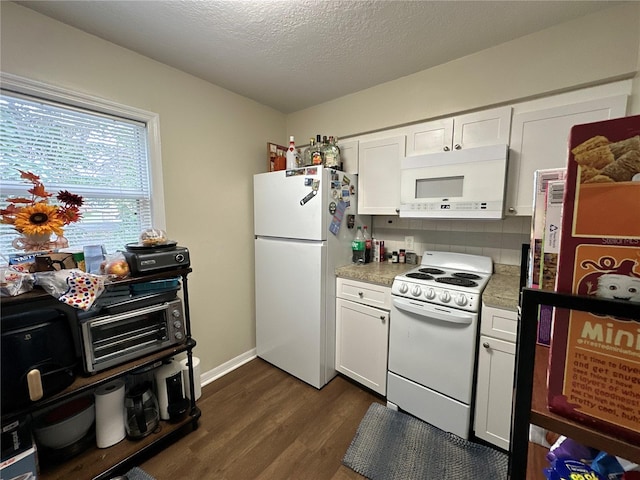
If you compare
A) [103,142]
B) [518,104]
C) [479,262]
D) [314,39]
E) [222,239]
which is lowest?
[479,262]

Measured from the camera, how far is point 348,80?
2115mm

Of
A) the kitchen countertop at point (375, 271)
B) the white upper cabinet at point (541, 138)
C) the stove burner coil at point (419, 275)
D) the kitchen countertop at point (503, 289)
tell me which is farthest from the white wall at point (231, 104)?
the stove burner coil at point (419, 275)

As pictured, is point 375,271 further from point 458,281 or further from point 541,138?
point 541,138

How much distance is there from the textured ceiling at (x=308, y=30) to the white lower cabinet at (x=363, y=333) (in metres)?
1.58

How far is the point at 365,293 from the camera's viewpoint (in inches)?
79.9

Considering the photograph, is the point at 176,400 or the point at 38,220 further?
the point at 176,400

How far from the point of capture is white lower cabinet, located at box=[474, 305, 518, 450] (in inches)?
57.6

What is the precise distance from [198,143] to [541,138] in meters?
2.33

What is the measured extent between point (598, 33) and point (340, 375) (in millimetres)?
2769

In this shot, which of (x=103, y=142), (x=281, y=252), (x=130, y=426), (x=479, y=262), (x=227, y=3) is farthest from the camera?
(x=281, y=252)

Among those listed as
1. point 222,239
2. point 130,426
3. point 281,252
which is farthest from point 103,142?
point 130,426

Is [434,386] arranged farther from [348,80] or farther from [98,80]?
[98,80]

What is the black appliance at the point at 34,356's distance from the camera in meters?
1.11

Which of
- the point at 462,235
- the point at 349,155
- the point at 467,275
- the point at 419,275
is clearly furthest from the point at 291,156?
the point at 467,275
